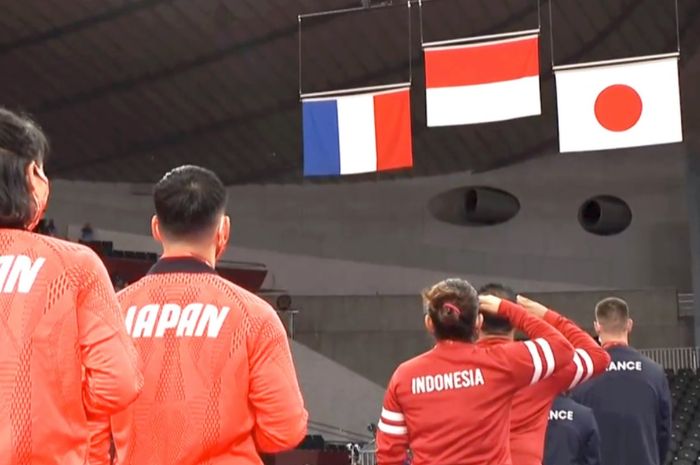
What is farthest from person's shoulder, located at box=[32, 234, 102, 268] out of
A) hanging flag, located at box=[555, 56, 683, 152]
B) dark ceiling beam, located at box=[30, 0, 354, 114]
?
dark ceiling beam, located at box=[30, 0, 354, 114]

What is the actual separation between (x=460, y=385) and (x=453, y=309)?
10.0 inches

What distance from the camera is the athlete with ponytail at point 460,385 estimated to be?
347 centimetres

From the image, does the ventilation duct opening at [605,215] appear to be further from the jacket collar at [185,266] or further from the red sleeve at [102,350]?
the red sleeve at [102,350]

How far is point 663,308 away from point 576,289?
6.12ft

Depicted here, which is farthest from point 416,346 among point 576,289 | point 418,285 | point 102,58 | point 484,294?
point 484,294

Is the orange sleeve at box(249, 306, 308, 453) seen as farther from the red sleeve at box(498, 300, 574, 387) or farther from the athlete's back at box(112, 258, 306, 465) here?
the red sleeve at box(498, 300, 574, 387)

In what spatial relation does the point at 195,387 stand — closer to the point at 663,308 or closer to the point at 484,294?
the point at 484,294

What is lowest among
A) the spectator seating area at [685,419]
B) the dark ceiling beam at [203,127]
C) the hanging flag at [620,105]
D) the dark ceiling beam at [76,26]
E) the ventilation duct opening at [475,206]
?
the spectator seating area at [685,419]

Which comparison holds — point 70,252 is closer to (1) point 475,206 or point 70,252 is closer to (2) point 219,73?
(2) point 219,73

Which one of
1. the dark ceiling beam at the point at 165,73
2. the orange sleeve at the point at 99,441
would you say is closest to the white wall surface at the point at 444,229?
the dark ceiling beam at the point at 165,73

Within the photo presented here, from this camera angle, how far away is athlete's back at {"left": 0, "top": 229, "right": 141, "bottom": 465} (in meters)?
1.89

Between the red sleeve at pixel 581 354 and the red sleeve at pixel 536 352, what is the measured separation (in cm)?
12

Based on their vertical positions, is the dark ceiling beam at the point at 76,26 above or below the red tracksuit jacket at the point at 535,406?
above

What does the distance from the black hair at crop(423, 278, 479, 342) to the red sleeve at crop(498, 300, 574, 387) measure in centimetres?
14
